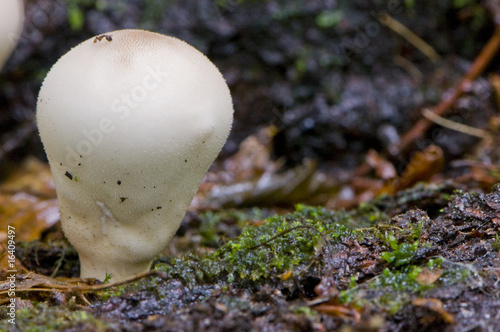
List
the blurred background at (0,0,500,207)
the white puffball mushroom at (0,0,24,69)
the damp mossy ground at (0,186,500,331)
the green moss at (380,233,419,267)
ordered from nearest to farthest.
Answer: the damp mossy ground at (0,186,500,331) → the green moss at (380,233,419,267) → the white puffball mushroom at (0,0,24,69) → the blurred background at (0,0,500,207)

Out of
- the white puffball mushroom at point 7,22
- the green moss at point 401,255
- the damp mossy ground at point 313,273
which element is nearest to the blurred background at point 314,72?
the white puffball mushroom at point 7,22

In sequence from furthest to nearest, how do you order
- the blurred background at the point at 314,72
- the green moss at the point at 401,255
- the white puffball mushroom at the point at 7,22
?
the blurred background at the point at 314,72
the white puffball mushroom at the point at 7,22
the green moss at the point at 401,255

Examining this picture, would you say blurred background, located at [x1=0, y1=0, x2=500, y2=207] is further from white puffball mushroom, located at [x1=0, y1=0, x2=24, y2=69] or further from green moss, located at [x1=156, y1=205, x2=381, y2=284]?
A: green moss, located at [x1=156, y1=205, x2=381, y2=284]

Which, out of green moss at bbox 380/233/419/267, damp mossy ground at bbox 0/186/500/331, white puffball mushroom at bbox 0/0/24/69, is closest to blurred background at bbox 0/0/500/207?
white puffball mushroom at bbox 0/0/24/69

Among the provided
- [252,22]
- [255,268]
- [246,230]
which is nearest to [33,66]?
[252,22]

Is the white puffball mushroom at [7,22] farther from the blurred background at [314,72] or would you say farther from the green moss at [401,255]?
the green moss at [401,255]

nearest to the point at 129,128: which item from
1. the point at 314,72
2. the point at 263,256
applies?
the point at 263,256

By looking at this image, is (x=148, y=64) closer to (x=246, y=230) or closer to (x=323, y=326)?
(x=246, y=230)
